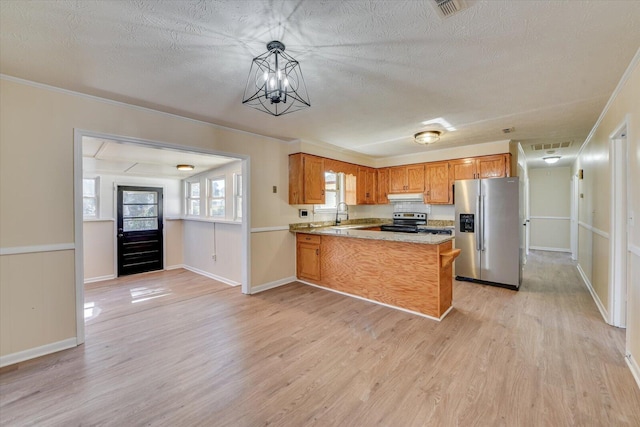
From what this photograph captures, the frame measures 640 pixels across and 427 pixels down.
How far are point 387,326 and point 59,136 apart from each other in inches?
148

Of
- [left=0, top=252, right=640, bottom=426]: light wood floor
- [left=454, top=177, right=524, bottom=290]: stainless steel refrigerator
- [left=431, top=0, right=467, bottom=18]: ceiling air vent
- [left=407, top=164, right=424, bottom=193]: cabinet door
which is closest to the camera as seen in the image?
[left=431, top=0, right=467, bottom=18]: ceiling air vent

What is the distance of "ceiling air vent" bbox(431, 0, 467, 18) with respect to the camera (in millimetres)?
1452

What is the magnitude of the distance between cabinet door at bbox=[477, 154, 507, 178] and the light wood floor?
212 centimetres

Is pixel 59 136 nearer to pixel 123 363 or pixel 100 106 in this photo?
pixel 100 106

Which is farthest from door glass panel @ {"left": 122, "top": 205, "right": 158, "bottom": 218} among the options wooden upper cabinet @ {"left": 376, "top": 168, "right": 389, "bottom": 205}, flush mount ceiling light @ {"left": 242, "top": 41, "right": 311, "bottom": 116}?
wooden upper cabinet @ {"left": 376, "top": 168, "right": 389, "bottom": 205}

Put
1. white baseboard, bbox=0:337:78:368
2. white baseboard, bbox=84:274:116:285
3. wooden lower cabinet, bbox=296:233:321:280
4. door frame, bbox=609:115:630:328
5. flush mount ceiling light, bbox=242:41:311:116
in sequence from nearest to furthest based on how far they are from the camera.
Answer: flush mount ceiling light, bbox=242:41:311:116 < white baseboard, bbox=0:337:78:368 < door frame, bbox=609:115:630:328 < wooden lower cabinet, bbox=296:233:321:280 < white baseboard, bbox=84:274:116:285

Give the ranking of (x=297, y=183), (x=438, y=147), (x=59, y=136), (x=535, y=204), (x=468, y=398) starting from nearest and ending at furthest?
(x=468, y=398) → (x=59, y=136) → (x=297, y=183) → (x=438, y=147) → (x=535, y=204)

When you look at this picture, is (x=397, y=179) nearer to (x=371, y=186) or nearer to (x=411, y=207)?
(x=371, y=186)

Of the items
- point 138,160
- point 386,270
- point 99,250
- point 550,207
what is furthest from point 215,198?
point 550,207

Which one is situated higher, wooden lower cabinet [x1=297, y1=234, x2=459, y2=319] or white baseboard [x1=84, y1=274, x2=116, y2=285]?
wooden lower cabinet [x1=297, y1=234, x2=459, y2=319]

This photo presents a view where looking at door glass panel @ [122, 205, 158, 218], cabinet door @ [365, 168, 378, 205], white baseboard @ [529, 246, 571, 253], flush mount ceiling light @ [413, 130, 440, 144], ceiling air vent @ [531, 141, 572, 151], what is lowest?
white baseboard @ [529, 246, 571, 253]

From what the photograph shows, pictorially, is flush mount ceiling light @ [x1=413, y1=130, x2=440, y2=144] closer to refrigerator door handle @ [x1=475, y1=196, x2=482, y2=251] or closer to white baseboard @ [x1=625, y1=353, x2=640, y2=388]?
refrigerator door handle @ [x1=475, y1=196, x2=482, y2=251]

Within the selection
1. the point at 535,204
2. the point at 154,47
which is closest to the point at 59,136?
the point at 154,47

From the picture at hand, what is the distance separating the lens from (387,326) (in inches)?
116
